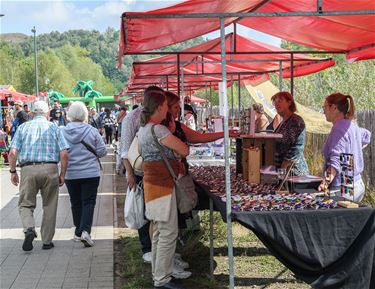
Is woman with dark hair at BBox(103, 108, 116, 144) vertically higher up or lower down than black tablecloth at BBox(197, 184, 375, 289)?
higher up

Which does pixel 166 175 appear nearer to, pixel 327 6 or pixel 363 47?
pixel 327 6

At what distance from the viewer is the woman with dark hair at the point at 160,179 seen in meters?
4.42

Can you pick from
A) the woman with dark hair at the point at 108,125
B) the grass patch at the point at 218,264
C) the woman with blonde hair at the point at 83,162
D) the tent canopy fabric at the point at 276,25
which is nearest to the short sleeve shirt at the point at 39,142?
the woman with blonde hair at the point at 83,162

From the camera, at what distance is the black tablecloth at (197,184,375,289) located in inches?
148

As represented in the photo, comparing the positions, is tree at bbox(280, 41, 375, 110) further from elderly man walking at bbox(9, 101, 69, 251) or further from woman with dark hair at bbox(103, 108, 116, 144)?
elderly man walking at bbox(9, 101, 69, 251)

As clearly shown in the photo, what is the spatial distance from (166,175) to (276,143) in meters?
1.11

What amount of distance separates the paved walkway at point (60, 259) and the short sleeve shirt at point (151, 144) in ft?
4.88

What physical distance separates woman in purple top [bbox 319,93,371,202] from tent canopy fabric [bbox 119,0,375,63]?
927 millimetres

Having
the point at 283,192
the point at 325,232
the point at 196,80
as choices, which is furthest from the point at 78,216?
the point at 196,80

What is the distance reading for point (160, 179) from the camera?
443cm

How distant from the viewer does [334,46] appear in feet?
22.8

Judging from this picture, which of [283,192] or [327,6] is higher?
[327,6]

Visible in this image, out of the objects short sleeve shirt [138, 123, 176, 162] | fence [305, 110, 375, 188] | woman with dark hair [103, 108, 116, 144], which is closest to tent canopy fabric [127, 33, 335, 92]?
fence [305, 110, 375, 188]

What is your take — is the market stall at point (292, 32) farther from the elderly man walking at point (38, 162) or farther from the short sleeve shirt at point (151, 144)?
the elderly man walking at point (38, 162)
